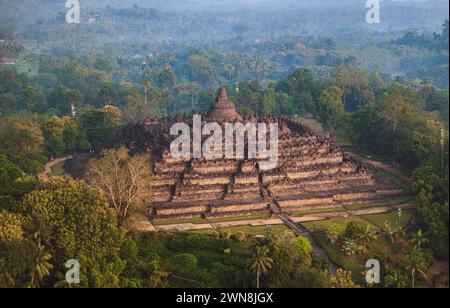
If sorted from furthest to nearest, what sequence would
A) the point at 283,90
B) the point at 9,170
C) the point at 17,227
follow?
the point at 283,90
the point at 9,170
the point at 17,227

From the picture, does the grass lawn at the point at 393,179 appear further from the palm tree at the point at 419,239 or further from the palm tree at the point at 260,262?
the palm tree at the point at 260,262

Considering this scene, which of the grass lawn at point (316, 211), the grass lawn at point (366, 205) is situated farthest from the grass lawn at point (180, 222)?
the grass lawn at point (366, 205)

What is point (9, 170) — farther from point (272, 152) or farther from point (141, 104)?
point (141, 104)

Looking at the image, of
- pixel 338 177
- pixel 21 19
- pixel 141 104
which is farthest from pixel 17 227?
pixel 21 19

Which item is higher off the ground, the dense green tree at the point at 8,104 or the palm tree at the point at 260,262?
the palm tree at the point at 260,262

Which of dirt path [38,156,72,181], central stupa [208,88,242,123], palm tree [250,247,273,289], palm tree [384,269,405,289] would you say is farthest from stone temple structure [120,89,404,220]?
palm tree [384,269,405,289]
